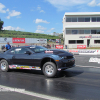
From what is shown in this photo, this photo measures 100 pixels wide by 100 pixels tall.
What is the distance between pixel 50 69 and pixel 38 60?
77 cm

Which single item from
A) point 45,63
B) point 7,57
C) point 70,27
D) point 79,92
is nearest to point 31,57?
point 45,63

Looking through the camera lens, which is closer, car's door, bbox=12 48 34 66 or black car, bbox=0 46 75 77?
black car, bbox=0 46 75 77

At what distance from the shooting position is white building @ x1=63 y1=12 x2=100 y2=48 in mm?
39031

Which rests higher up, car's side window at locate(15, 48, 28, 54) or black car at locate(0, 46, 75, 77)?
car's side window at locate(15, 48, 28, 54)

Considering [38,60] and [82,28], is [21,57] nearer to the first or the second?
[38,60]

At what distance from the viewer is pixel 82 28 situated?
129ft

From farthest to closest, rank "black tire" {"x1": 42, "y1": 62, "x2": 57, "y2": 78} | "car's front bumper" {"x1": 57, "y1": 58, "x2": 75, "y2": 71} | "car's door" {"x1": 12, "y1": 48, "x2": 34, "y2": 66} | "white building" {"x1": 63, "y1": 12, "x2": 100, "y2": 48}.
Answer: "white building" {"x1": 63, "y1": 12, "x2": 100, "y2": 48} → "car's door" {"x1": 12, "y1": 48, "x2": 34, "y2": 66} → "black tire" {"x1": 42, "y1": 62, "x2": 57, "y2": 78} → "car's front bumper" {"x1": 57, "y1": 58, "x2": 75, "y2": 71}

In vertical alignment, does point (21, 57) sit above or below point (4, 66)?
above

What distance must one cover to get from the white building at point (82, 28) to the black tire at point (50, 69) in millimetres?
33206

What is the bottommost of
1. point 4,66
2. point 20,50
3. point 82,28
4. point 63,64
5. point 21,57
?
point 4,66

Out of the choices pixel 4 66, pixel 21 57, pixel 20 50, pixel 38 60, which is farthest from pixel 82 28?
pixel 38 60

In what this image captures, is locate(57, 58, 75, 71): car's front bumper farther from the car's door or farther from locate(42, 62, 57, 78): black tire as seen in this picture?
the car's door

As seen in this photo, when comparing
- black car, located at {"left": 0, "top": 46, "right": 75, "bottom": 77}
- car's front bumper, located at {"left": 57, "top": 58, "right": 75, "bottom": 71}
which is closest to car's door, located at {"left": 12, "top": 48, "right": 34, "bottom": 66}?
black car, located at {"left": 0, "top": 46, "right": 75, "bottom": 77}

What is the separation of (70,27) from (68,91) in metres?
35.9
